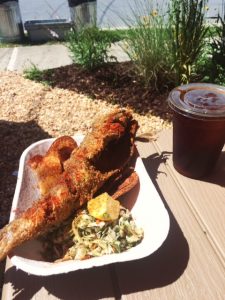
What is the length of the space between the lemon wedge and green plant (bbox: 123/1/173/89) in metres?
2.20

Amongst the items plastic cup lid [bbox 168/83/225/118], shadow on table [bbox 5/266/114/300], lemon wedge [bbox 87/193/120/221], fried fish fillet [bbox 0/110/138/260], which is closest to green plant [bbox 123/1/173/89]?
plastic cup lid [bbox 168/83/225/118]

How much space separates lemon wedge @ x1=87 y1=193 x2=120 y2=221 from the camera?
1018 millimetres

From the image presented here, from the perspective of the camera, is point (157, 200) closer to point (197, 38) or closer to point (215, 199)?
point (215, 199)

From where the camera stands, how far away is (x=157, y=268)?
998 millimetres

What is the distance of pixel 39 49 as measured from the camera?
4691mm

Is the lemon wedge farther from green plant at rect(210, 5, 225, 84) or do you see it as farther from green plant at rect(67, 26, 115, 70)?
green plant at rect(67, 26, 115, 70)

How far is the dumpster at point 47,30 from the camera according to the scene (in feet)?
16.2

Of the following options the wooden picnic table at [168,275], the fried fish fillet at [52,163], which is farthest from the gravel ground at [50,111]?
the wooden picnic table at [168,275]

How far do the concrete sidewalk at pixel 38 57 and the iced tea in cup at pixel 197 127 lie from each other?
293cm

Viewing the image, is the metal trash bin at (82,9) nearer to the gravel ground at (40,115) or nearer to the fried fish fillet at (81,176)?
the gravel ground at (40,115)

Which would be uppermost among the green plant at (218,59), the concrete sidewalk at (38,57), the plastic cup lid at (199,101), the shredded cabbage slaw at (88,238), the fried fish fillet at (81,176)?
the plastic cup lid at (199,101)

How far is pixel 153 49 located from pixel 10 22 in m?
2.87

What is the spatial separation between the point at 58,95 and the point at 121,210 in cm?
234

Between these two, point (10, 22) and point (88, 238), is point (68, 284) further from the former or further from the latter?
point (10, 22)
